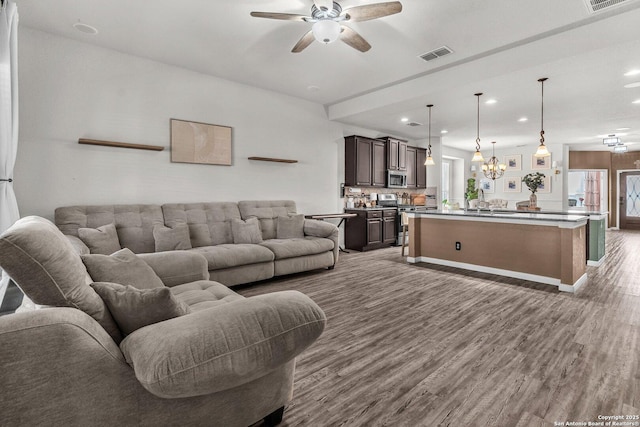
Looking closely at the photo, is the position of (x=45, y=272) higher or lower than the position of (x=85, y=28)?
lower

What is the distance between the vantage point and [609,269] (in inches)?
→ 187

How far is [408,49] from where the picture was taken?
3.78 meters

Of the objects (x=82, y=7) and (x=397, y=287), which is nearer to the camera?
(x=82, y=7)

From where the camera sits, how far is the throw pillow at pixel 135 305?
1167 millimetres

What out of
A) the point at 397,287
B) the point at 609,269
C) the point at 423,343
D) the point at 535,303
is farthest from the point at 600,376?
the point at 609,269

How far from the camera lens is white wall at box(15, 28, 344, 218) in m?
3.46

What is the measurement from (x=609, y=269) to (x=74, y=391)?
251 inches

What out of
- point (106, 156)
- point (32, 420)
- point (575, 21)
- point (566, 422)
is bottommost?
point (566, 422)

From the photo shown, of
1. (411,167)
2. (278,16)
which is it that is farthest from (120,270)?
(411,167)

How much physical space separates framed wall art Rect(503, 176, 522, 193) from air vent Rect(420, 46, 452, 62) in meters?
8.04

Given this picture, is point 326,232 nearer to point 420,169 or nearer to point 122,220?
point 122,220

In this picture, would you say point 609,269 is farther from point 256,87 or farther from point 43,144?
point 43,144

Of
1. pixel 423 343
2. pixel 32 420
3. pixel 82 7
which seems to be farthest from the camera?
pixel 82 7

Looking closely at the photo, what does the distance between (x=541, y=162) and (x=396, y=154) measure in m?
5.54
